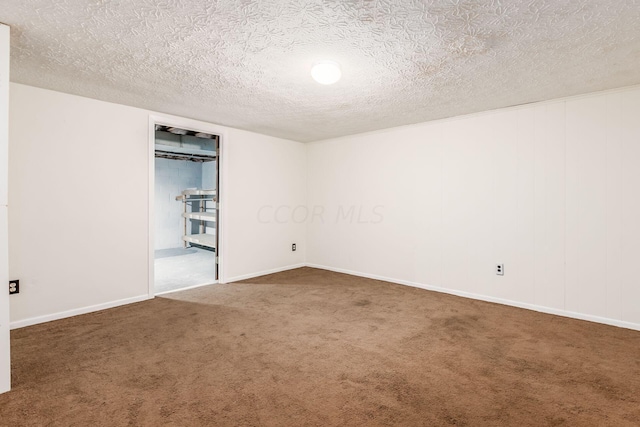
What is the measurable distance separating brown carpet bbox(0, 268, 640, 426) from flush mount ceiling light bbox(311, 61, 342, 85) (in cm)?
203

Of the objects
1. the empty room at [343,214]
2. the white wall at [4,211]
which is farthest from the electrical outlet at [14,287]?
the white wall at [4,211]

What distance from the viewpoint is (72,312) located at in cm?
315

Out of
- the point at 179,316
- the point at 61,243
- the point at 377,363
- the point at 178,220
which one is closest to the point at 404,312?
the point at 377,363

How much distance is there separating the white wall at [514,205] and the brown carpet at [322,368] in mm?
434

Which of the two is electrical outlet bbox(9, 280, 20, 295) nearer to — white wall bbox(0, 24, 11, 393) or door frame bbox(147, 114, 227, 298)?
door frame bbox(147, 114, 227, 298)

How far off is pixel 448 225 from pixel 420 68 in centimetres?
213

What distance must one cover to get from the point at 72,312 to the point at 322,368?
2.60m

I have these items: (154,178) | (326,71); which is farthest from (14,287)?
(326,71)

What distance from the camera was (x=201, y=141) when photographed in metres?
5.04

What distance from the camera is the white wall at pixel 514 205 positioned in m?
2.94

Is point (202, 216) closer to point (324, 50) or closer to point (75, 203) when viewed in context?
point (75, 203)

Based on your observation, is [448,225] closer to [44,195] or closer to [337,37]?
[337,37]

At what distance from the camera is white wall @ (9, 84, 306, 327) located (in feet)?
9.48

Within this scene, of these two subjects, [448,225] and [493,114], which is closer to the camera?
[493,114]
